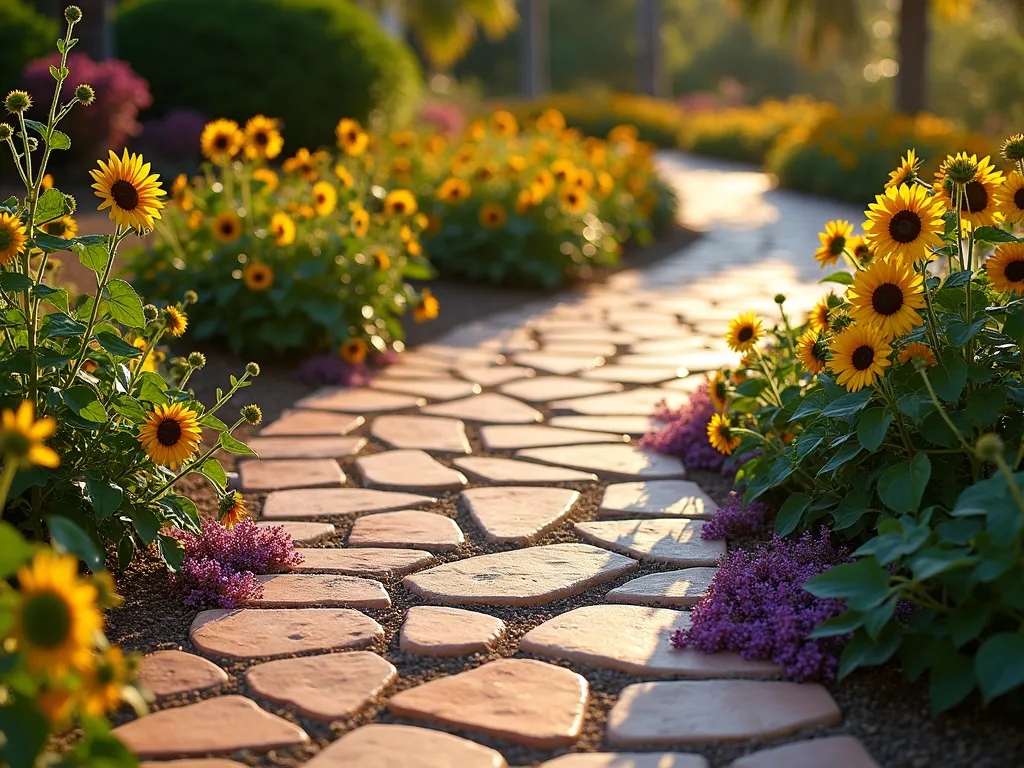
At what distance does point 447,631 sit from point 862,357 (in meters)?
1.08

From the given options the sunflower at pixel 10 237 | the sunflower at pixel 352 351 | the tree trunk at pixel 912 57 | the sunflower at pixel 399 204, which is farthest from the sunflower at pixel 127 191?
the tree trunk at pixel 912 57

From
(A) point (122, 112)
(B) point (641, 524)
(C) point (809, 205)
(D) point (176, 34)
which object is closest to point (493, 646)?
(B) point (641, 524)

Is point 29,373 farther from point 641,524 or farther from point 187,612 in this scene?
point 641,524

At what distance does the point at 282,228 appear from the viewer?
15.0 feet

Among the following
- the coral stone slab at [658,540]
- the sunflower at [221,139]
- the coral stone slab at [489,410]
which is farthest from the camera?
the sunflower at [221,139]

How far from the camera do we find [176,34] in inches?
356

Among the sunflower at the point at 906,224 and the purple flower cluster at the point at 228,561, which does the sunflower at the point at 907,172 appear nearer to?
the sunflower at the point at 906,224

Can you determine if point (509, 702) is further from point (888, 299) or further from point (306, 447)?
point (306, 447)

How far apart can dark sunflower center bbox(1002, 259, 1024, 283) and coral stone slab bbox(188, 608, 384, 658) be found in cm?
154

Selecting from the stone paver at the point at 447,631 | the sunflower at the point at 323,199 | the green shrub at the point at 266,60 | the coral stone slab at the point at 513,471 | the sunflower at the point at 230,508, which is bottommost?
the stone paver at the point at 447,631

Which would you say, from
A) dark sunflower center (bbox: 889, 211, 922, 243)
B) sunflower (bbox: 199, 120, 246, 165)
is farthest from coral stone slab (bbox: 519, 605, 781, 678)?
sunflower (bbox: 199, 120, 246, 165)

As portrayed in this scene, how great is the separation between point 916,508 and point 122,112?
20.4ft

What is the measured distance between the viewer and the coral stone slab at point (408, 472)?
3469mm

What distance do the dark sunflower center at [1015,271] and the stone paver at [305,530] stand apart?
1815 mm
